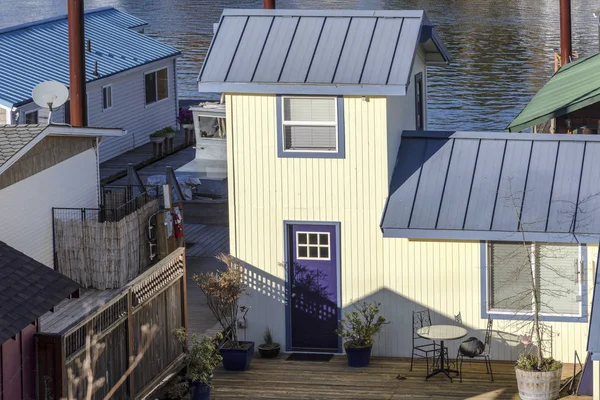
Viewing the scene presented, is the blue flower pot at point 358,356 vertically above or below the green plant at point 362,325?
below

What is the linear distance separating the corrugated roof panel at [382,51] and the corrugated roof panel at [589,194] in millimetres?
3560

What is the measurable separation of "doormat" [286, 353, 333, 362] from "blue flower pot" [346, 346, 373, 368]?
1.98ft

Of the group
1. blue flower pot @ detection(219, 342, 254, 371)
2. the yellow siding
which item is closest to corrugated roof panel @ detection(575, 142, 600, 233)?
the yellow siding

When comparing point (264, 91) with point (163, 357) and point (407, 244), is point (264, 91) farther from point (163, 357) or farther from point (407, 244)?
point (163, 357)

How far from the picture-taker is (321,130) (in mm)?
20953

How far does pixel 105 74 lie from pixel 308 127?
725 inches

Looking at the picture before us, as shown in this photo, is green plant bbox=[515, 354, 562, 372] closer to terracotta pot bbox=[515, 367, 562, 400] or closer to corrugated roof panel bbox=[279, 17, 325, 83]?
terracotta pot bbox=[515, 367, 562, 400]

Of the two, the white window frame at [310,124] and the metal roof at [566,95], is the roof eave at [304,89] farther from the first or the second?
the metal roof at [566,95]

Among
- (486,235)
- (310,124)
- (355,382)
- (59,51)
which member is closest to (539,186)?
(486,235)

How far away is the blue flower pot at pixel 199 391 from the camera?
18.2 m

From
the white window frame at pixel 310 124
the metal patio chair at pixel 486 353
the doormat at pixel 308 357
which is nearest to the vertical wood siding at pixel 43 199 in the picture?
the white window frame at pixel 310 124

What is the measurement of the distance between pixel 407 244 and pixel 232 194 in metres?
3.06

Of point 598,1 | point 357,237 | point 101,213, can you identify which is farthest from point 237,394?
point 598,1

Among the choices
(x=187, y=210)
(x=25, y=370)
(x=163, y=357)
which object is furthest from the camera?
(x=187, y=210)
